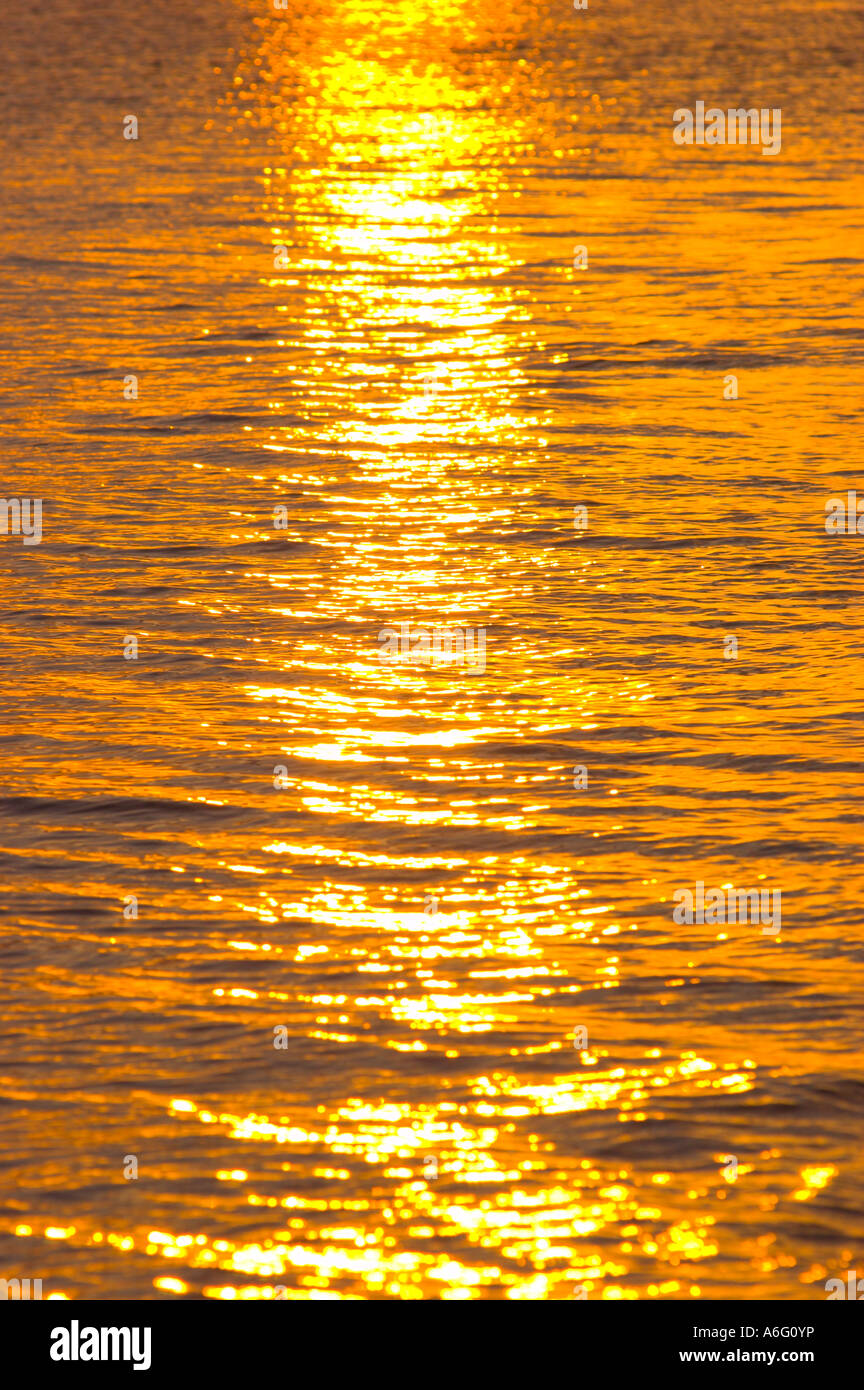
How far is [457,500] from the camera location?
9922mm

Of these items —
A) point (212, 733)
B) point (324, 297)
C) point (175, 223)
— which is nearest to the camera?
point (212, 733)

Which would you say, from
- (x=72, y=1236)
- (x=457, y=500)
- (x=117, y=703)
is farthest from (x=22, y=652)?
(x=72, y=1236)

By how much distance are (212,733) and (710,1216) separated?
3070mm

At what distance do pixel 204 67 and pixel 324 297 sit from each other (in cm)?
1225

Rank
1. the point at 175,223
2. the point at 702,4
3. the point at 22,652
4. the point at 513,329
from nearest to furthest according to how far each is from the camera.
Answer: the point at 22,652 → the point at 513,329 → the point at 175,223 → the point at 702,4

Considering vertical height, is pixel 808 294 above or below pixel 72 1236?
above

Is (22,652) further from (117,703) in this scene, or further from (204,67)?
(204,67)

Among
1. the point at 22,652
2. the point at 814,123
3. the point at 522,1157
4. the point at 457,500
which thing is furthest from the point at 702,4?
the point at 522,1157

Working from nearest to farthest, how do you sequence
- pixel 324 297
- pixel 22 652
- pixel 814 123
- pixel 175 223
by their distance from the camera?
pixel 22 652 < pixel 324 297 < pixel 175 223 < pixel 814 123

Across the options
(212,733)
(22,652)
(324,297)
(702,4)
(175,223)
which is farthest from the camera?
(702,4)

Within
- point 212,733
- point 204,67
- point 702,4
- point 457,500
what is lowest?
point 212,733

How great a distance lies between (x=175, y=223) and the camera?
1573cm

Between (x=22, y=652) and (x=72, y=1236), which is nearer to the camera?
(x=72, y=1236)
